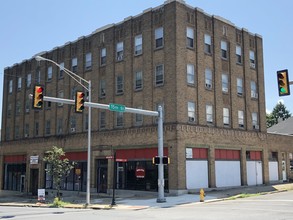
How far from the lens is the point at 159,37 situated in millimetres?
35375

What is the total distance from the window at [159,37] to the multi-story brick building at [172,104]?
0.04m

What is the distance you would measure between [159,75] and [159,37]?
3317 mm

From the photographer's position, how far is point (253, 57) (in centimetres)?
4231

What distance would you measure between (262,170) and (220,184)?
7387 mm

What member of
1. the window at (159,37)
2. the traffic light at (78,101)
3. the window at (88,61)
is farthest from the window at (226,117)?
the traffic light at (78,101)

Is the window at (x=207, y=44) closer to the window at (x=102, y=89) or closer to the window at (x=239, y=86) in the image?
the window at (x=239, y=86)

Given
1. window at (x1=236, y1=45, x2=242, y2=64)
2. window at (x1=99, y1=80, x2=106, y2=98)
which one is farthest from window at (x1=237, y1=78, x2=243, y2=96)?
window at (x1=99, y1=80, x2=106, y2=98)

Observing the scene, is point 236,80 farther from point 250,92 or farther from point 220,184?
point 220,184

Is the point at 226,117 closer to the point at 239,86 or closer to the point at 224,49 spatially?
the point at 239,86

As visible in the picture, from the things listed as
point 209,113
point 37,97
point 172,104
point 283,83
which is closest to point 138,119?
point 172,104

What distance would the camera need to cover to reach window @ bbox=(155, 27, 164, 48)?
35125 millimetres

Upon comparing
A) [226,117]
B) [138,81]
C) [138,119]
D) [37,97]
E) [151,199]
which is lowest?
[151,199]

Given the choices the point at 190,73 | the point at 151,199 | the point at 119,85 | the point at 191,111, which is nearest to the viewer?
the point at 151,199

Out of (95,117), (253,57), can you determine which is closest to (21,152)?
(95,117)
